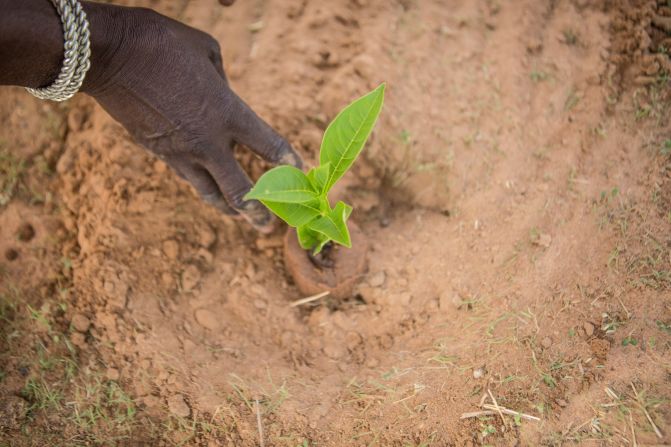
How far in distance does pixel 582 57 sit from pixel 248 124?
5.72ft

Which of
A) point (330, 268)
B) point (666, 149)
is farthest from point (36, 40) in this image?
point (666, 149)

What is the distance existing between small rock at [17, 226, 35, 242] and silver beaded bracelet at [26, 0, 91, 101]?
885 mm

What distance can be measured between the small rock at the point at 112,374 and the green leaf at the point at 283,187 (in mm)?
942

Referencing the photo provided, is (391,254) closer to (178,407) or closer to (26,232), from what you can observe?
(178,407)

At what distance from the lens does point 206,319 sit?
2.07m

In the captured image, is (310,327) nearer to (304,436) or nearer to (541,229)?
(304,436)

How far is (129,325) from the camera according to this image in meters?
1.95

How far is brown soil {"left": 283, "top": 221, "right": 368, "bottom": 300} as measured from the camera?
2.12m

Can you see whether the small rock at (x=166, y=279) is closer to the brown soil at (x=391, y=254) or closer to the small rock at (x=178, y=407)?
the brown soil at (x=391, y=254)

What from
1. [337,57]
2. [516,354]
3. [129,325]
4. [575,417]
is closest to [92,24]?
[129,325]

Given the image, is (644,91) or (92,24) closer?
Result: (92,24)

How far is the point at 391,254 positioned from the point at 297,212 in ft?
2.61

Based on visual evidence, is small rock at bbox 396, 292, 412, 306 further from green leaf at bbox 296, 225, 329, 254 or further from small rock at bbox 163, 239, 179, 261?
small rock at bbox 163, 239, 179, 261

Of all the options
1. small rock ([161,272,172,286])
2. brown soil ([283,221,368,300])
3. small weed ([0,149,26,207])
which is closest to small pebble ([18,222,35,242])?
small weed ([0,149,26,207])
